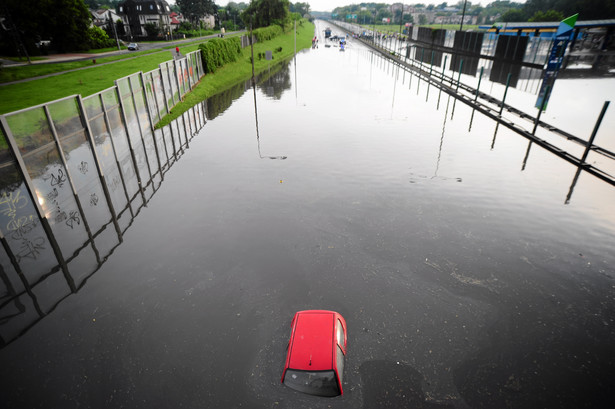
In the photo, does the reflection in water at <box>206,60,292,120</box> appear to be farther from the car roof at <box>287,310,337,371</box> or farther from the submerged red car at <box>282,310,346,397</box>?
the submerged red car at <box>282,310,346,397</box>

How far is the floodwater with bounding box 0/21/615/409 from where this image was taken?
265 inches

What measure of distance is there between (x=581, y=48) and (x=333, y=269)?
73588 millimetres

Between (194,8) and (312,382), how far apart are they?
→ 138 m

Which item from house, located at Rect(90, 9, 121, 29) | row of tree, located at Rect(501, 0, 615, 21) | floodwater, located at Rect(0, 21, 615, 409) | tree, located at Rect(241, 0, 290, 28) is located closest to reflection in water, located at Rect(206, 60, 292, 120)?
floodwater, located at Rect(0, 21, 615, 409)

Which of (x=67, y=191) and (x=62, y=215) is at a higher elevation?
(x=67, y=191)

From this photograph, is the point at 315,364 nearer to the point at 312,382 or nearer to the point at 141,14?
the point at 312,382

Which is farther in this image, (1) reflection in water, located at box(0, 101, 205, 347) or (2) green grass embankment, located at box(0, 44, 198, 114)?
(2) green grass embankment, located at box(0, 44, 198, 114)

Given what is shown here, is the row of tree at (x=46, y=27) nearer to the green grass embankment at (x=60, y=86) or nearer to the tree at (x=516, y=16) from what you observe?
the green grass embankment at (x=60, y=86)

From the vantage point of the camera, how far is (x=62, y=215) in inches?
461

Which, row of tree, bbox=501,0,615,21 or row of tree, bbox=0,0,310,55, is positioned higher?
row of tree, bbox=501,0,615,21

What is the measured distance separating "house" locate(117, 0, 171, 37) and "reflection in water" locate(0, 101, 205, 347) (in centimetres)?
9314

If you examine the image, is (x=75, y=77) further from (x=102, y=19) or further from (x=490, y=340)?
(x=102, y=19)

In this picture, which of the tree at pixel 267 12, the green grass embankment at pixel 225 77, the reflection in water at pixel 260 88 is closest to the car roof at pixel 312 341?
the green grass embankment at pixel 225 77

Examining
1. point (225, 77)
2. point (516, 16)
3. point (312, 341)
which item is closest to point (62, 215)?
point (312, 341)
